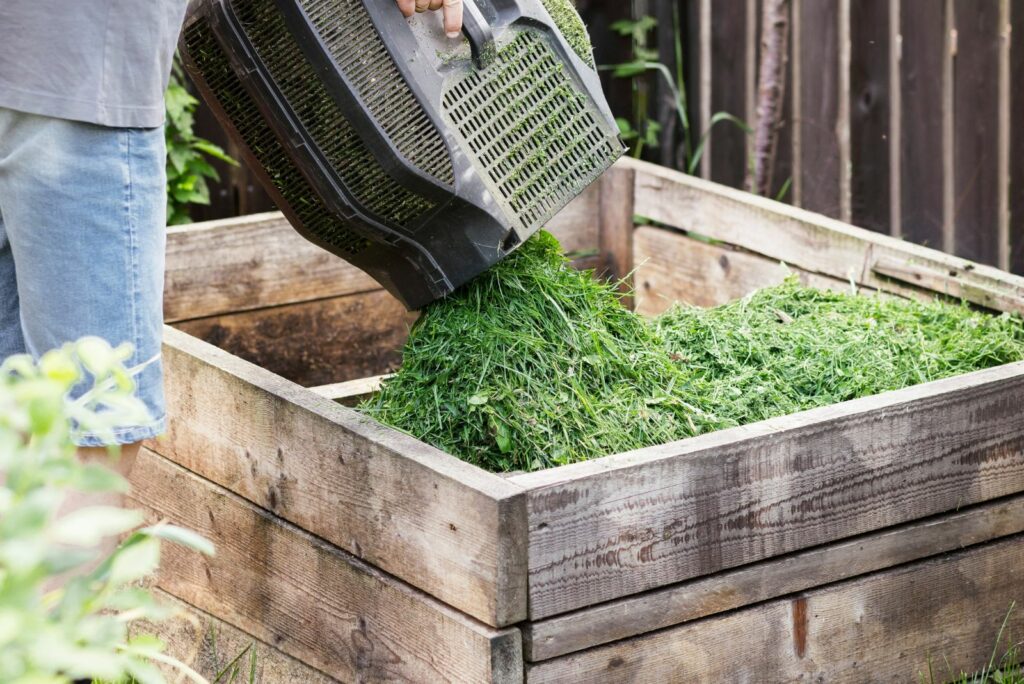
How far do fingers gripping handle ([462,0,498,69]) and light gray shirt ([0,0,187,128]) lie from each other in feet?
1.45

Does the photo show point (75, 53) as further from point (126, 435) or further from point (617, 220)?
point (617, 220)

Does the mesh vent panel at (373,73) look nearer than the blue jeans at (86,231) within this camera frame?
No

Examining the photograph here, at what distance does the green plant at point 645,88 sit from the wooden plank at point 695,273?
35.9 inches

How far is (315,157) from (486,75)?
28cm

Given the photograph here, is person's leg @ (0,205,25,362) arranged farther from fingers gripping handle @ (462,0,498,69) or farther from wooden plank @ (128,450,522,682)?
fingers gripping handle @ (462,0,498,69)

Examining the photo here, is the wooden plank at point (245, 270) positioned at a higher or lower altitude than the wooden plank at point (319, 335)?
higher

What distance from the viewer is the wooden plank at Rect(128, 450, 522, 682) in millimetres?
1780

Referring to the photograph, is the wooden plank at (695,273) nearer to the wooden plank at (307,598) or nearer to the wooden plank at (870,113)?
the wooden plank at (870,113)

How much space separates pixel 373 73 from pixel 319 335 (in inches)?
57.4

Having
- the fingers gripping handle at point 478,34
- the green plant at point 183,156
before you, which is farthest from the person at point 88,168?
the green plant at point 183,156

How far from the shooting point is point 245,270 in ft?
10.6

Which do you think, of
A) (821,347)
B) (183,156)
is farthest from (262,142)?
(183,156)

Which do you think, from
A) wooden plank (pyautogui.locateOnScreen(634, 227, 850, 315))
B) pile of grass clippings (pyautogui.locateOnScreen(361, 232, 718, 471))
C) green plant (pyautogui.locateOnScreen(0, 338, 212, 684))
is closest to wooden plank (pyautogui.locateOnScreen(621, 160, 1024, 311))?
wooden plank (pyautogui.locateOnScreen(634, 227, 850, 315))

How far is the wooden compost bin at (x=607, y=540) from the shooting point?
5.71 feet
